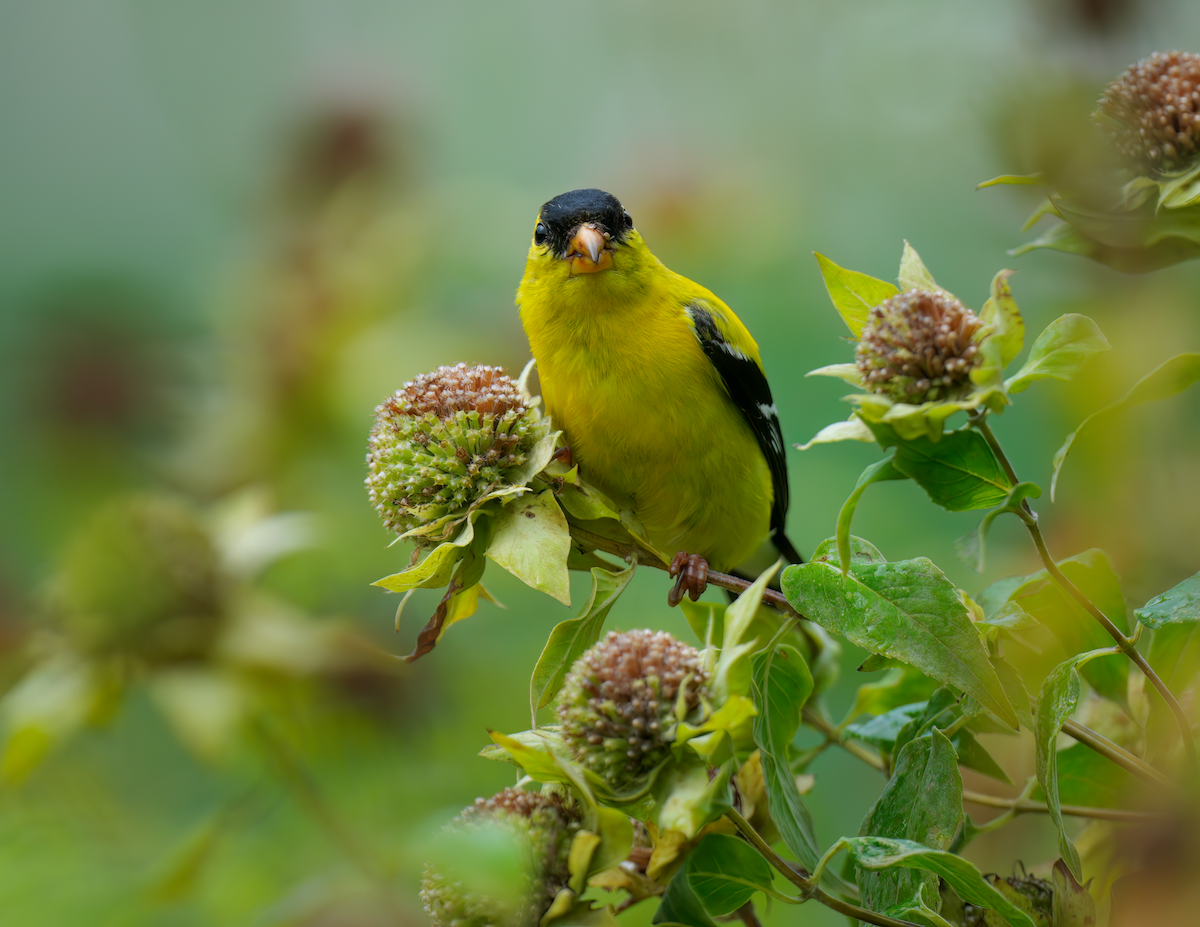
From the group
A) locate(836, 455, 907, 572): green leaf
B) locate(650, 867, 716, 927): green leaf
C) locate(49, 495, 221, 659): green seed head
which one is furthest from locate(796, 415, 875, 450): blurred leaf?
locate(49, 495, 221, 659): green seed head

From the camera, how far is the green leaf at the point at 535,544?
0.80 metres

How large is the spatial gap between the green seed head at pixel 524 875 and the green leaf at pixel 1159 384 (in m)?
0.45

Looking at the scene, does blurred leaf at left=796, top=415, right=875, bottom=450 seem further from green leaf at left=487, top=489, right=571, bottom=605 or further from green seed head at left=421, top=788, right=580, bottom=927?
green seed head at left=421, top=788, right=580, bottom=927

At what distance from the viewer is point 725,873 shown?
27.9 inches

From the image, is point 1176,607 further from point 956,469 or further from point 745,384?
point 745,384

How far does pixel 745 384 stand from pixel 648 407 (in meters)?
0.21

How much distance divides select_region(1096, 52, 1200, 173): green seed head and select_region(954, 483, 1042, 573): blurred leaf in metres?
0.36

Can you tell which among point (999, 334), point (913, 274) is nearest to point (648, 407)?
point (913, 274)

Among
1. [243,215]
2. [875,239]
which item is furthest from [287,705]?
[875,239]

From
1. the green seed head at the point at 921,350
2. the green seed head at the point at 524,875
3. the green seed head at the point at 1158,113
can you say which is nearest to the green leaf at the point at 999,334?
the green seed head at the point at 921,350

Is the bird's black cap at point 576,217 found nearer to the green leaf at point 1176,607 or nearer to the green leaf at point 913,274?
the green leaf at point 913,274

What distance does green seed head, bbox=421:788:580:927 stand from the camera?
701 millimetres

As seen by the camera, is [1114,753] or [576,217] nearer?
[1114,753]

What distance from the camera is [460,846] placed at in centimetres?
62
